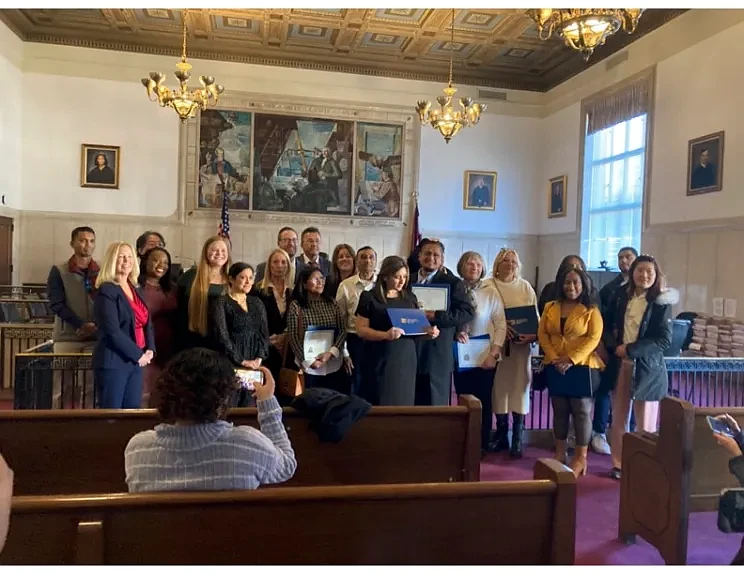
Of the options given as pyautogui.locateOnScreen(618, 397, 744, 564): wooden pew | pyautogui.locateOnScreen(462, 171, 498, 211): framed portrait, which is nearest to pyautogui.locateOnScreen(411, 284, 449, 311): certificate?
pyautogui.locateOnScreen(618, 397, 744, 564): wooden pew

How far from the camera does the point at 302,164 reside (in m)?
10.8

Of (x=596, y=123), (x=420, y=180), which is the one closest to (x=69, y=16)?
(x=420, y=180)

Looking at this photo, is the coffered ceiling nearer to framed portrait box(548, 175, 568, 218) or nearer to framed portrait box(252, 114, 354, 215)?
framed portrait box(252, 114, 354, 215)

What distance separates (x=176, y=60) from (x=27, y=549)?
1021cm

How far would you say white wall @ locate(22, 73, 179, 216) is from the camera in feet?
32.5

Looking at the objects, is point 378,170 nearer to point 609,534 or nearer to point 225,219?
point 225,219

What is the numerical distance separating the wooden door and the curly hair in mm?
9006

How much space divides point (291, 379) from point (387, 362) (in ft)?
2.31

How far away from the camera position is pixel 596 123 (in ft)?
32.9

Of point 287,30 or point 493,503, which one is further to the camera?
point 287,30

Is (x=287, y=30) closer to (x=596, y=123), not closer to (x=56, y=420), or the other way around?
(x=596, y=123)

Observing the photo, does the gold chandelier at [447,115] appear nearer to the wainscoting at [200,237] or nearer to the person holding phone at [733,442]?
the wainscoting at [200,237]

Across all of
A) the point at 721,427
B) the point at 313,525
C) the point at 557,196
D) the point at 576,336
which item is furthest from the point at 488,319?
the point at 557,196

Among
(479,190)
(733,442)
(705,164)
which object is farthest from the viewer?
(479,190)
